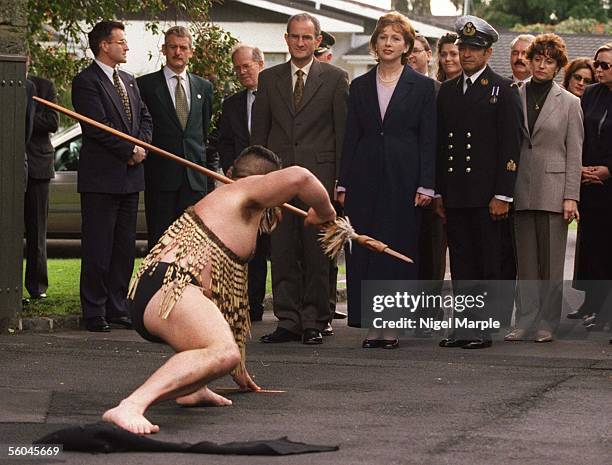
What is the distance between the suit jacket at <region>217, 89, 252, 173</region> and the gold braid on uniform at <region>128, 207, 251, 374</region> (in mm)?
4705

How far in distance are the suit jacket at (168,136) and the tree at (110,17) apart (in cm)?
208

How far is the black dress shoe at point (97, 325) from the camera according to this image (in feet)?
39.8

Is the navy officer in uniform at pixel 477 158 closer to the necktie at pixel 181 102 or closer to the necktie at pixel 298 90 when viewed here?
the necktie at pixel 298 90

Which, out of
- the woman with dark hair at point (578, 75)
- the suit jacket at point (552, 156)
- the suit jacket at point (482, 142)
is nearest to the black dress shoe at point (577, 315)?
the suit jacket at point (552, 156)

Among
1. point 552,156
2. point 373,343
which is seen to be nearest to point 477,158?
point 552,156

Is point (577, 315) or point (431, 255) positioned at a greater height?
point (431, 255)

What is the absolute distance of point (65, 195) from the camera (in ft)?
68.2

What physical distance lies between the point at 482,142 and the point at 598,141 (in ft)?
4.60

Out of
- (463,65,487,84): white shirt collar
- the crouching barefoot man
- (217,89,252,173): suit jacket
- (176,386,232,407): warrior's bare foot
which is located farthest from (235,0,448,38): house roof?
(176,386,232,407): warrior's bare foot

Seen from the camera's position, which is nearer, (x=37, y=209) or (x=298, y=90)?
(x=298, y=90)

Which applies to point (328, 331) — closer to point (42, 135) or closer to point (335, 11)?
point (42, 135)

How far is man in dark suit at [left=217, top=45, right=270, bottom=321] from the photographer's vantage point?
43.2 ft

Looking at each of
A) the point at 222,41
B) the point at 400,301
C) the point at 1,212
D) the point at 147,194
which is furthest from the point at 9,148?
the point at 222,41

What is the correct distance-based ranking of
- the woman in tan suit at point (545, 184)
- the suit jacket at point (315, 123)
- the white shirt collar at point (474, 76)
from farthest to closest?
the suit jacket at point (315, 123)
the woman in tan suit at point (545, 184)
the white shirt collar at point (474, 76)
